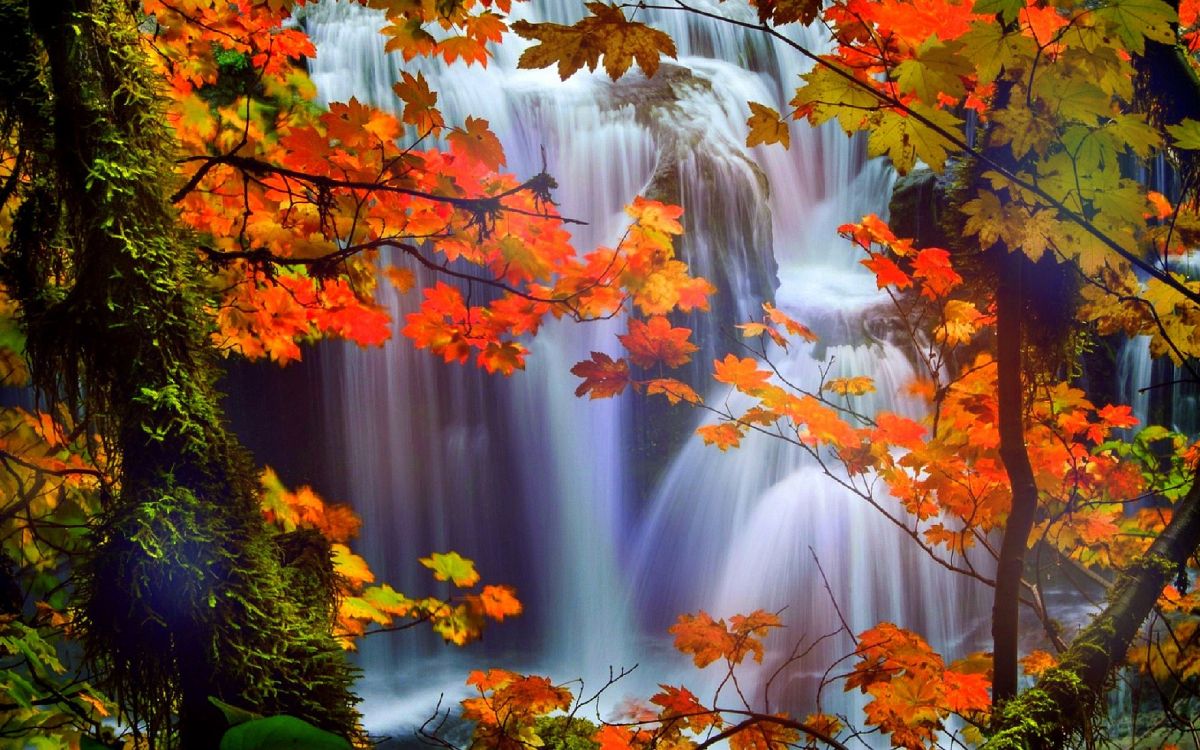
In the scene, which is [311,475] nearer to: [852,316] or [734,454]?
[734,454]

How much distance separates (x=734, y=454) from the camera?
5082 millimetres

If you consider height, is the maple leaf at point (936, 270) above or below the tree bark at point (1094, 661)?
above

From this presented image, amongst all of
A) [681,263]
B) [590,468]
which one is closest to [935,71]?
[681,263]

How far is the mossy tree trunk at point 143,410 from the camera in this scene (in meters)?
1.01

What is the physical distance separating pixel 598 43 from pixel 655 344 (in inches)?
55.5

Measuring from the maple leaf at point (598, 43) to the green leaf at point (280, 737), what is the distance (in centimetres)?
109

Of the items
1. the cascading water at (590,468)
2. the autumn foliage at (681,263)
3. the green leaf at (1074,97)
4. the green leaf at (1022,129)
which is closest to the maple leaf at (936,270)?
the autumn foliage at (681,263)

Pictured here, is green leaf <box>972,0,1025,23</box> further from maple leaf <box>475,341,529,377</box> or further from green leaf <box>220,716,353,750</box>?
maple leaf <box>475,341,529,377</box>

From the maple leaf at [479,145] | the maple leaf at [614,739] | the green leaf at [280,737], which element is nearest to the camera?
the green leaf at [280,737]

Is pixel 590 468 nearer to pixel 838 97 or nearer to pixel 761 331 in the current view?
pixel 761 331

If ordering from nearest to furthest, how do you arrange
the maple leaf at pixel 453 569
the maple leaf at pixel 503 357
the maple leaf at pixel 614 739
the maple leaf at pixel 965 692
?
1. the maple leaf at pixel 965 692
2. the maple leaf at pixel 503 357
3. the maple leaf at pixel 614 739
4. the maple leaf at pixel 453 569

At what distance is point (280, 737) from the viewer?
423mm

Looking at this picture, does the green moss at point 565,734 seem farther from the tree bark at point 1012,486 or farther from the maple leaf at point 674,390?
the tree bark at point 1012,486

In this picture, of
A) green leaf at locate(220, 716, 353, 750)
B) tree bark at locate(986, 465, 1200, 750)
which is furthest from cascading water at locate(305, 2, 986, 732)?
green leaf at locate(220, 716, 353, 750)
